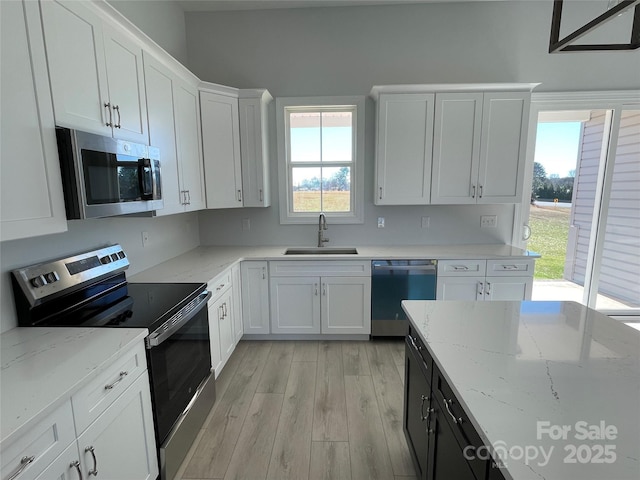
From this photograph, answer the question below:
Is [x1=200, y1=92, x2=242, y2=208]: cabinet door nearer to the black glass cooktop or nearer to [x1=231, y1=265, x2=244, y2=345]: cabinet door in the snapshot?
[x1=231, y1=265, x2=244, y2=345]: cabinet door

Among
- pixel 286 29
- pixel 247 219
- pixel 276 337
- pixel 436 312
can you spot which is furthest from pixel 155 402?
pixel 286 29

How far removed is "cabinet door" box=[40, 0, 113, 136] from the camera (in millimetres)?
1353

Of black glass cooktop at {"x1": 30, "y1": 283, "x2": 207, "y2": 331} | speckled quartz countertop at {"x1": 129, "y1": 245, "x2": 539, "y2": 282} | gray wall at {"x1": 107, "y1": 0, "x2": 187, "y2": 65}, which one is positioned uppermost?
gray wall at {"x1": 107, "y1": 0, "x2": 187, "y2": 65}

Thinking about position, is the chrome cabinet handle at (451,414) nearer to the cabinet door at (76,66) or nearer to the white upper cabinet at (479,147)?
the cabinet door at (76,66)

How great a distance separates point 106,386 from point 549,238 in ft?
13.9

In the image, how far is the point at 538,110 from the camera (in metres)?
3.31

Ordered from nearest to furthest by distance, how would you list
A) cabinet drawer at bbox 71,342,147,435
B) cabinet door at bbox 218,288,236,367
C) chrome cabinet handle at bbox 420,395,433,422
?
cabinet drawer at bbox 71,342,147,435, chrome cabinet handle at bbox 420,395,433,422, cabinet door at bbox 218,288,236,367

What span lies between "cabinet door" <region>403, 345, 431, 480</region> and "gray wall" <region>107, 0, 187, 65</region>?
9.97 feet

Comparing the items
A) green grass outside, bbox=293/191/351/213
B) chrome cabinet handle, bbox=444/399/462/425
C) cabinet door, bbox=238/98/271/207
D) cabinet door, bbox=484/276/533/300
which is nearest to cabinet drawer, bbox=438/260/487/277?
cabinet door, bbox=484/276/533/300

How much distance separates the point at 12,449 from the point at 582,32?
213 centimetres

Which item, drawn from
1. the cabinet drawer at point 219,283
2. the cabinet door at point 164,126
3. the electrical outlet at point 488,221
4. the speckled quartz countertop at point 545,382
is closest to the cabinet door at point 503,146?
the electrical outlet at point 488,221

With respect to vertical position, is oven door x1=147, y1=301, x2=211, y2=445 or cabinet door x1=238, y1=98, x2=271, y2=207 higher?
cabinet door x1=238, y1=98, x2=271, y2=207

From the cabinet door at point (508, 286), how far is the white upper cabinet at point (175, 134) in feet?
9.40

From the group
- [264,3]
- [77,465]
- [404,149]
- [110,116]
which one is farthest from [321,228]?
[77,465]
